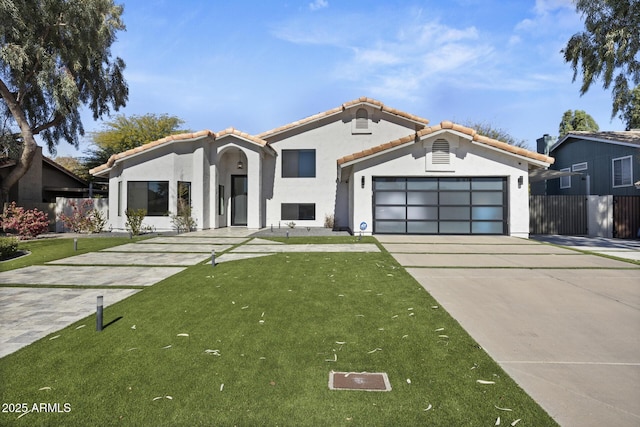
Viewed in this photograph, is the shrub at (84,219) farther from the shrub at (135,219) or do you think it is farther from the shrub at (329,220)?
the shrub at (329,220)

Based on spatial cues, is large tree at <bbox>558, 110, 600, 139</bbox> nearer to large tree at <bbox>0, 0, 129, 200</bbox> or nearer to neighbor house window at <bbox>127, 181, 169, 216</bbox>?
neighbor house window at <bbox>127, 181, 169, 216</bbox>

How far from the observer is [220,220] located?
1950 centimetres

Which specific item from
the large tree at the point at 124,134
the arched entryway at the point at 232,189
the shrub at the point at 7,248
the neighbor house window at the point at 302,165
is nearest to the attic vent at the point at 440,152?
the neighbor house window at the point at 302,165

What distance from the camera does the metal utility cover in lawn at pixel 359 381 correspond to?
2.94 m

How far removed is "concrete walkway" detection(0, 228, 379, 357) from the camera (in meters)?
4.64

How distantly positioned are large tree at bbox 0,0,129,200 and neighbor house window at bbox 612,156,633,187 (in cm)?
3037

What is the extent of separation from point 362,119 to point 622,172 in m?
14.9

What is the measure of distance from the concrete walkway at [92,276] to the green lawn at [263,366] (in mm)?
504

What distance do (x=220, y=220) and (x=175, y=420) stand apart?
1769 centimetres

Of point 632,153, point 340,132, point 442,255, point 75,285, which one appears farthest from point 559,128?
point 75,285

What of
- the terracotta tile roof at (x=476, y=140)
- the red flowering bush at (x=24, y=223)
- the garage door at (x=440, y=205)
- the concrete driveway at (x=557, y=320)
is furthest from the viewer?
the garage door at (x=440, y=205)

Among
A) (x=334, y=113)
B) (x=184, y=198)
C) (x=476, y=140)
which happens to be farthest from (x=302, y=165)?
(x=476, y=140)

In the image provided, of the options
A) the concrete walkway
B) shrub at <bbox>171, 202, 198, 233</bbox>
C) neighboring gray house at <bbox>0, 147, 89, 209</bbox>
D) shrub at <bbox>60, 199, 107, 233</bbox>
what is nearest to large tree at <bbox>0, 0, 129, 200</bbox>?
neighboring gray house at <bbox>0, 147, 89, 209</bbox>

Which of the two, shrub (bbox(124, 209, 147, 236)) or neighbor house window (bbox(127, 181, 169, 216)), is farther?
neighbor house window (bbox(127, 181, 169, 216))
